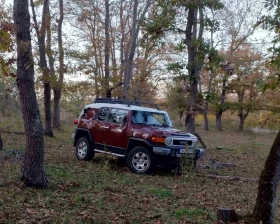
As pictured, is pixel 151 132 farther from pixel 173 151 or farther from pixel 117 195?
pixel 117 195

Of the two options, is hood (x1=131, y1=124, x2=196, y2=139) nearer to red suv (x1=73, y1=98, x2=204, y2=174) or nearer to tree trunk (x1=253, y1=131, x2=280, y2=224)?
red suv (x1=73, y1=98, x2=204, y2=174)

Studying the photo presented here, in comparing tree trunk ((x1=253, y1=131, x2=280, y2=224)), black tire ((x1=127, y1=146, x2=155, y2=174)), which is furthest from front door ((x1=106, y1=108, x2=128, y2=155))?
tree trunk ((x1=253, y1=131, x2=280, y2=224))

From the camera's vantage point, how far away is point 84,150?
13.1m

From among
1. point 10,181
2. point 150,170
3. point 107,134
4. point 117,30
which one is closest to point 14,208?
point 10,181

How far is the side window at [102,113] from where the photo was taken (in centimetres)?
1291

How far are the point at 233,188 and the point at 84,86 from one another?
19312 mm

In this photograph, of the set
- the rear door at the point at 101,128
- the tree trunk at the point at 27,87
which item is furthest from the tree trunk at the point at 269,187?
the rear door at the point at 101,128

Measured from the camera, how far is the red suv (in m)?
11.1

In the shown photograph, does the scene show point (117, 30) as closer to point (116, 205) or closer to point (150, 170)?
point (150, 170)

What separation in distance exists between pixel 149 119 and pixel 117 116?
40.8 inches

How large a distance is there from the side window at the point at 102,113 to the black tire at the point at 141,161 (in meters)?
1.90

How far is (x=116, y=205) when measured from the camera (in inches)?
287

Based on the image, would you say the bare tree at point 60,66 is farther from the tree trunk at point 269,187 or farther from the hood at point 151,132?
the tree trunk at point 269,187

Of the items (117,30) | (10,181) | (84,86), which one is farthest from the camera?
(117,30)
